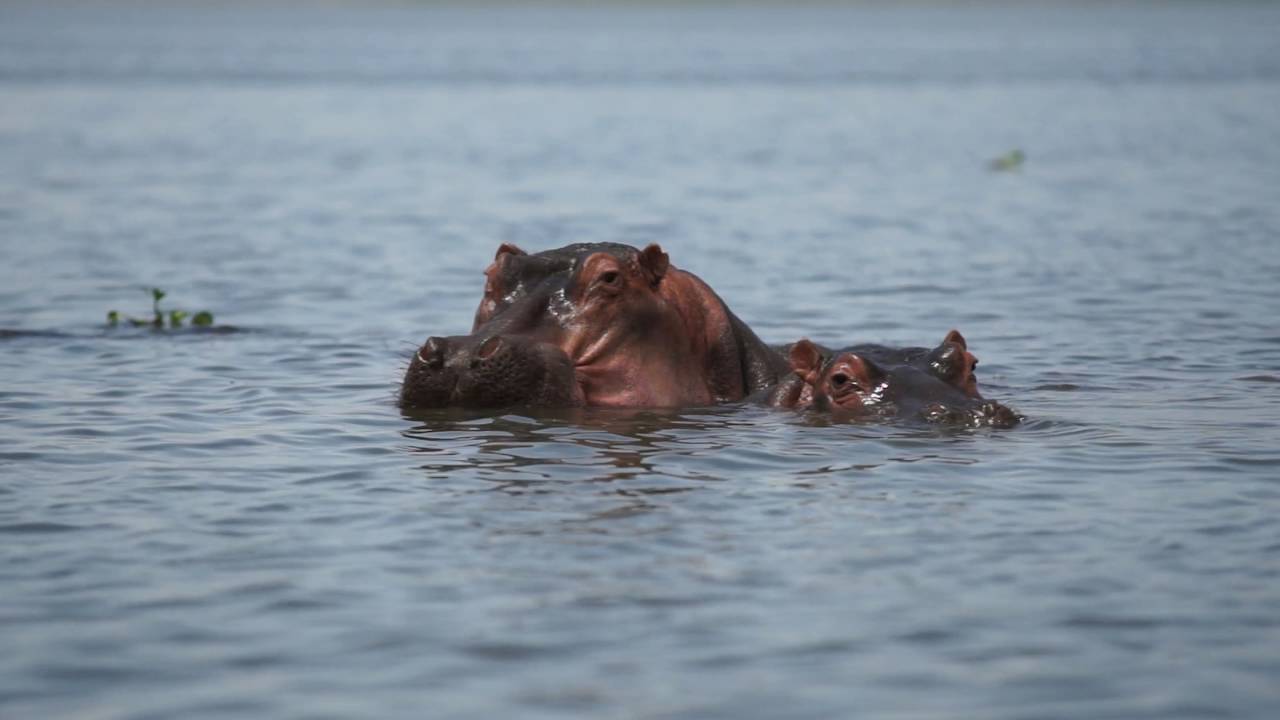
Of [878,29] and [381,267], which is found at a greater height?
[878,29]

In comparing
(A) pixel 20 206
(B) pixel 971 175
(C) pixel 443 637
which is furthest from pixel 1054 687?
(B) pixel 971 175

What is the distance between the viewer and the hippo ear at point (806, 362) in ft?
34.2

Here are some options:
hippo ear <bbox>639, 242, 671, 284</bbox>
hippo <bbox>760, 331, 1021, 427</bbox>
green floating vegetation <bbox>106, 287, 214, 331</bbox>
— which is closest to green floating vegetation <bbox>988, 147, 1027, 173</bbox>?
green floating vegetation <bbox>106, 287, 214, 331</bbox>

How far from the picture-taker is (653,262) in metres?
10.3

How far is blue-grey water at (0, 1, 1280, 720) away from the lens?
6141mm

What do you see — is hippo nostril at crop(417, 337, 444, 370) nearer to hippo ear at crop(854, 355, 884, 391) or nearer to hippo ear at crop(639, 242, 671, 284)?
hippo ear at crop(639, 242, 671, 284)

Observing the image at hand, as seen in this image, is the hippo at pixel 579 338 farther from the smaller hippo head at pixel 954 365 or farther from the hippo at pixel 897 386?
the smaller hippo head at pixel 954 365

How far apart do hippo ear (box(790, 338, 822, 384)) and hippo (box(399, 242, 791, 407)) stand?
406 millimetres

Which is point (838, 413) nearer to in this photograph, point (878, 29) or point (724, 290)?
point (724, 290)

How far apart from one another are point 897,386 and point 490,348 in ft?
6.92

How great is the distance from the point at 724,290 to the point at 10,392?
7.76 meters

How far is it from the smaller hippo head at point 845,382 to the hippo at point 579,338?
48 cm

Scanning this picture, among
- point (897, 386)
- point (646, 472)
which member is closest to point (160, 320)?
point (897, 386)

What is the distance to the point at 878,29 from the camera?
136 meters
